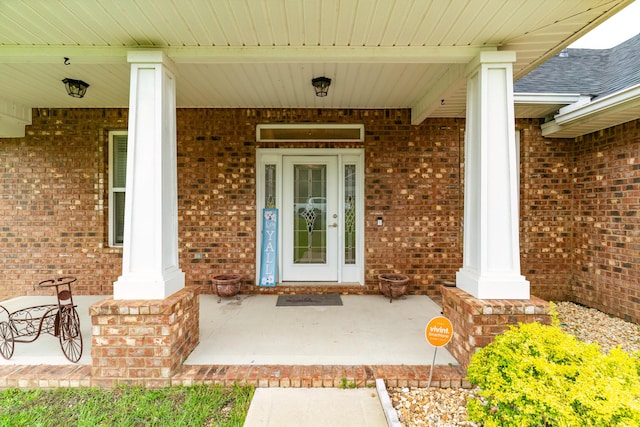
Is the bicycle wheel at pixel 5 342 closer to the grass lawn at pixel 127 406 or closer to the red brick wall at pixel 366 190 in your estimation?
the grass lawn at pixel 127 406

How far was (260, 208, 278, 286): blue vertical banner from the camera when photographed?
464cm

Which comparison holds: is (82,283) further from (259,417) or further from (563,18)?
(563,18)

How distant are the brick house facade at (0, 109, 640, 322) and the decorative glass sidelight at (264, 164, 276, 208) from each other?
0.23 meters

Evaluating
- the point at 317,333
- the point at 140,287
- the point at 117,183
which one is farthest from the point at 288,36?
the point at 117,183

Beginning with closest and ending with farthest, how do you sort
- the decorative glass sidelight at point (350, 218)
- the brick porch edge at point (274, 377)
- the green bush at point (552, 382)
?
1. the green bush at point (552, 382)
2. the brick porch edge at point (274, 377)
3. the decorative glass sidelight at point (350, 218)

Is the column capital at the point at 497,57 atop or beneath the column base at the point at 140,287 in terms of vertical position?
atop

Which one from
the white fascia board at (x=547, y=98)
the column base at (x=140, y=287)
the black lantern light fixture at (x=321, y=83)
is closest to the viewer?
the column base at (x=140, y=287)

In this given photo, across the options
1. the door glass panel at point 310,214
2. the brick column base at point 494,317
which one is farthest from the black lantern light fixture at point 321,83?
the brick column base at point 494,317

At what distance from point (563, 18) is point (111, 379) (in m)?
4.39

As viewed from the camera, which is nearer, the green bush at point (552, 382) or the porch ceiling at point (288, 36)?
the green bush at point (552, 382)

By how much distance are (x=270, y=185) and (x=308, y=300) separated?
184 centimetres

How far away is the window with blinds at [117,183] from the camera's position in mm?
4715

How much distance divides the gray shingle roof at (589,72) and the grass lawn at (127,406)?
4.94 meters

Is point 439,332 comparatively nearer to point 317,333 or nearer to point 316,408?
point 316,408
